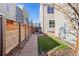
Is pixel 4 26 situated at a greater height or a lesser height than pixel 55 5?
lesser

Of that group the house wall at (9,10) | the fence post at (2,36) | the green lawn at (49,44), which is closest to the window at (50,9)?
the green lawn at (49,44)

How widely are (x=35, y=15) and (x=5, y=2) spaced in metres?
0.44

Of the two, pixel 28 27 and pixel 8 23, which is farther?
pixel 28 27

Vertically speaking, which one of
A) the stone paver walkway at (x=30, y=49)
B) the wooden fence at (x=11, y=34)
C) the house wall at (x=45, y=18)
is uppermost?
the house wall at (x=45, y=18)

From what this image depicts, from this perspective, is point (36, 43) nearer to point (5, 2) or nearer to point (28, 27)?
point (28, 27)

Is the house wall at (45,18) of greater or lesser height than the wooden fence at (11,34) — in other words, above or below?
above

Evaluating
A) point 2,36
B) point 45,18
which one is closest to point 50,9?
point 45,18

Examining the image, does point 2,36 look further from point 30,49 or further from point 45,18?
point 45,18

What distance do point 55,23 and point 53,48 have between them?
1.14 ft

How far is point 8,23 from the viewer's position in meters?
2.89

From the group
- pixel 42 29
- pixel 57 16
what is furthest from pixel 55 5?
pixel 42 29

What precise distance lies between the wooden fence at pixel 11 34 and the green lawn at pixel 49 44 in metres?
0.25

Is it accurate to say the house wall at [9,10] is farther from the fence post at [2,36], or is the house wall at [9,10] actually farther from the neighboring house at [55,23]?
the neighboring house at [55,23]

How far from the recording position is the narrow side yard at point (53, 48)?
2.99m
